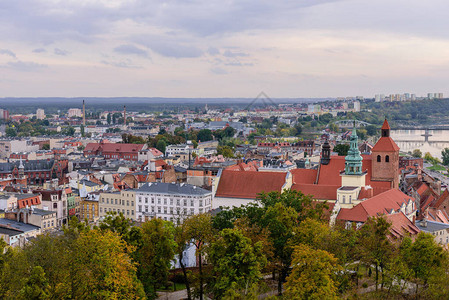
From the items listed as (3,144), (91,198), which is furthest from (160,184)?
(3,144)

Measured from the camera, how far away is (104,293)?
116 feet

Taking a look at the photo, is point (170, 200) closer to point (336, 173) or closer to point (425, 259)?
point (336, 173)

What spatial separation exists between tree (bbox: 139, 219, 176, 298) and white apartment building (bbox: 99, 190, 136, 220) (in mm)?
28269

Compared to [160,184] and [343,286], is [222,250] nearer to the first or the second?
[343,286]

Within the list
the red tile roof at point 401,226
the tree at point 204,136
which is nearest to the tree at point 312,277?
the red tile roof at point 401,226

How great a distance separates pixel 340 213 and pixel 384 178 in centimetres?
1457

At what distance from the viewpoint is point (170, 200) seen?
6856cm

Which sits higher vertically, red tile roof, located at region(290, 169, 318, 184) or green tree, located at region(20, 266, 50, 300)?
red tile roof, located at region(290, 169, 318, 184)

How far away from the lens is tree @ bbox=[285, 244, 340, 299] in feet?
117

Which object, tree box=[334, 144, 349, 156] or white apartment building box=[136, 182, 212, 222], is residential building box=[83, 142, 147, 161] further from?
white apartment building box=[136, 182, 212, 222]

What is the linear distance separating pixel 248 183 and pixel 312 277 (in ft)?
91.5

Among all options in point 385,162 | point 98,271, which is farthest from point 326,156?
point 98,271

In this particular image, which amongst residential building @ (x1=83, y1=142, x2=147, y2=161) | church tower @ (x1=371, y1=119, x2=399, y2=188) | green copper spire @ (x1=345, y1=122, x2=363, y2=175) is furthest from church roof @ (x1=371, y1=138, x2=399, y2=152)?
residential building @ (x1=83, y1=142, x2=147, y2=161)

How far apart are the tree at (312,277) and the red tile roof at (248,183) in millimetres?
24408
